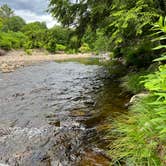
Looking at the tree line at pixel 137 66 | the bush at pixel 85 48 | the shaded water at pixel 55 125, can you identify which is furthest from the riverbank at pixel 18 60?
the shaded water at pixel 55 125

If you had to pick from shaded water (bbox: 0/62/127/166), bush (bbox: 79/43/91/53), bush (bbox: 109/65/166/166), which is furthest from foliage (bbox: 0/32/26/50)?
bush (bbox: 109/65/166/166)

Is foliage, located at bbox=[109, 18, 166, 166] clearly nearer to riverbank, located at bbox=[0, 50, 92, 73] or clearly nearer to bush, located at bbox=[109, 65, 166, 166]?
bush, located at bbox=[109, 65, 166, 166]

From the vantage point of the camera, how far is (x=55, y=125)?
7039mm

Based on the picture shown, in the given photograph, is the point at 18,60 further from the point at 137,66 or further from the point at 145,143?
the point at 145,143

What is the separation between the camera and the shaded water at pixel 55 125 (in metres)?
5.15

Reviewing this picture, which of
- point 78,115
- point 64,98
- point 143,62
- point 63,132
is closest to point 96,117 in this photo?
point 78,115

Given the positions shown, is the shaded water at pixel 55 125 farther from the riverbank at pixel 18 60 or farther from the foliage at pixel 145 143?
the riverbank at pixel 18 60

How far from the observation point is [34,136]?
627 centimetres

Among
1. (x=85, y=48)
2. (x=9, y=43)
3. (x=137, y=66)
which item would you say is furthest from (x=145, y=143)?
(x=85, y=48)

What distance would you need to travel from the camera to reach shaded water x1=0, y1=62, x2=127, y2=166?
5148 millimetres

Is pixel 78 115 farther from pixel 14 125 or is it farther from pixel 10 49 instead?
pixel 10 49

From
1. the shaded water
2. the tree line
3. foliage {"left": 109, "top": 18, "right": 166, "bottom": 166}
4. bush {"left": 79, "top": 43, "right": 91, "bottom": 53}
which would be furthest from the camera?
bush {"left": 79, "top": 43, "right": 91, "bottom": 53}

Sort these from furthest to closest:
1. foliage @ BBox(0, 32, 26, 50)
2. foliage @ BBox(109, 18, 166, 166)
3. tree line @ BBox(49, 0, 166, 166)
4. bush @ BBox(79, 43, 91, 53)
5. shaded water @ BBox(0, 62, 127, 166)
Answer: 1. bush @ BBox(79, 43, 91, 53)
2. foliage @ BBox(0, 32, 26, 50)
3. shaded water @ BBox(0, 62, 127, 166)
4. foliage @ BBox(109, 18, 166, 166)
5. tree line @ BBox(49, 0, 166, 166)

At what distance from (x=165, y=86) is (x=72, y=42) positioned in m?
13.5
